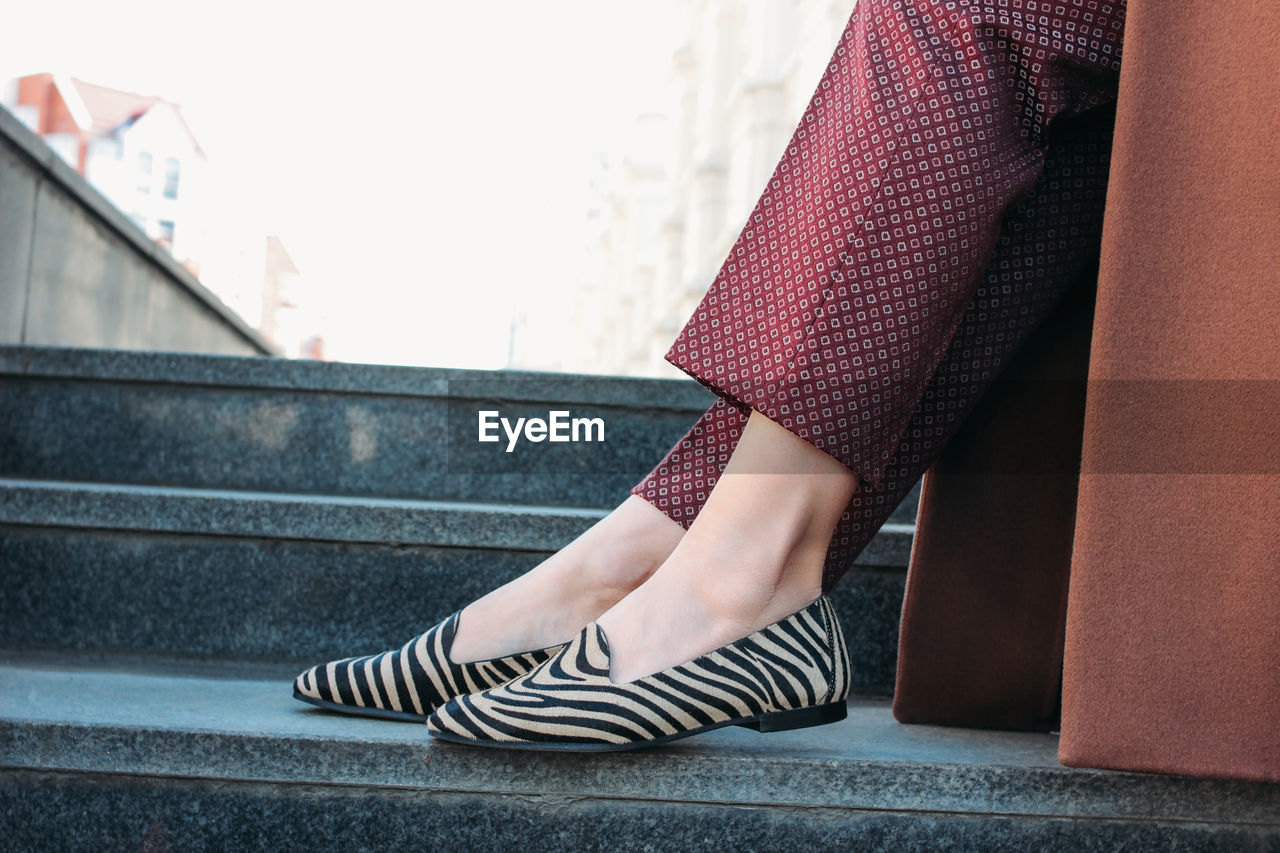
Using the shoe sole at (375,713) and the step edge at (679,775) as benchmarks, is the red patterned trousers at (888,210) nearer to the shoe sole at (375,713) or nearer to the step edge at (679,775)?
the step edge at (679,775)

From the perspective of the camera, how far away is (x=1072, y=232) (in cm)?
80

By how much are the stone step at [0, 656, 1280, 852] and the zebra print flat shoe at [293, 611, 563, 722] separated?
0.08 m

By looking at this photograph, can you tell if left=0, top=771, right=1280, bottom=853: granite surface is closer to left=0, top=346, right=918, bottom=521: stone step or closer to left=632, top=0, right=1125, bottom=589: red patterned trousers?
left=632, top=0, right=1125, bottom=589: red patterned trousers

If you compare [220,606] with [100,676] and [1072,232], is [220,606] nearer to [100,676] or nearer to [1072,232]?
[100,676]

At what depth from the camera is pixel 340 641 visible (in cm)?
112

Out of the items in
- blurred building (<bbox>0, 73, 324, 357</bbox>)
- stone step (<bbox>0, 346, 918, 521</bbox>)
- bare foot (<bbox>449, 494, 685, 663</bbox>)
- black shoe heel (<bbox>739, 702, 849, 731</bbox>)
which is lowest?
black shoe heel (<bbox>739, 702, 849, 731</bbox>)

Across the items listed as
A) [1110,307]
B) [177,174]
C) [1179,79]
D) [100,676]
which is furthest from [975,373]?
[177,174]

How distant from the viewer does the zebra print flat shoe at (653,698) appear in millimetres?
680

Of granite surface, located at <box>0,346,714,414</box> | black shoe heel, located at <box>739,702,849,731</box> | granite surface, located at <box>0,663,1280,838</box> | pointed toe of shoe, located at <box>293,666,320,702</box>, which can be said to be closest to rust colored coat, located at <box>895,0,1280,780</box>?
granite surface, located at <box>0,663,1280,838</box>

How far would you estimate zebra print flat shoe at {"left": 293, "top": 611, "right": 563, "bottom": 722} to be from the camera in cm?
80

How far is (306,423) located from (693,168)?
8439mm

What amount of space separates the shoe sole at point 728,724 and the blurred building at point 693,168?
186 inches

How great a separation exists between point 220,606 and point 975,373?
81 centimetres

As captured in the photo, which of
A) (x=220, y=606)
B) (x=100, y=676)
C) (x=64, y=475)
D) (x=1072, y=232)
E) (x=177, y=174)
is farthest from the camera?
(x=177, y=174)
